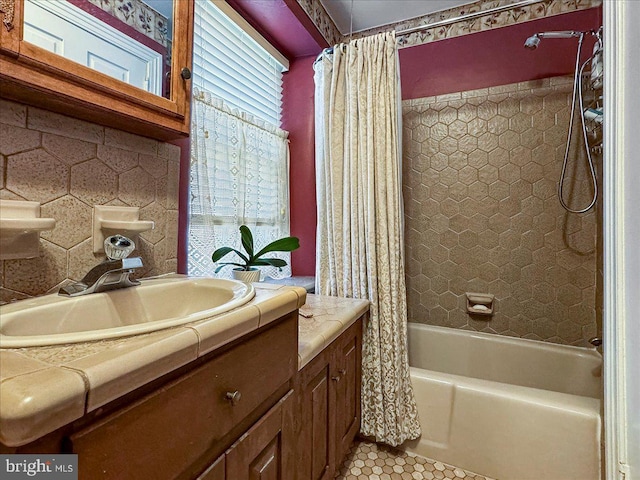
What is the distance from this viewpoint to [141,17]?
895 mm

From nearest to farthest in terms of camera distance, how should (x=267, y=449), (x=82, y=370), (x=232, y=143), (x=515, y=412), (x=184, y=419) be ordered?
1. (x=82, y=370)
2. (x=184, y=419)
3. (x=267, y=449)
4. (x=515, y=412)
5. (x=232, y=143)

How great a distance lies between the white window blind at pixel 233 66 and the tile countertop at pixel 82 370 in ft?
4.24

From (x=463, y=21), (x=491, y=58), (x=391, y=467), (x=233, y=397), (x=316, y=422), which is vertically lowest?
(x=391, y=467)

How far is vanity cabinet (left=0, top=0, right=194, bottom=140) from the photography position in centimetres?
60

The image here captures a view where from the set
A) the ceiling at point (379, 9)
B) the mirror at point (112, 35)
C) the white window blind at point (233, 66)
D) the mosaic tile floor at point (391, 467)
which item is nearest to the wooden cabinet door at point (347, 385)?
the mosaic tile floor at point (391, 467)

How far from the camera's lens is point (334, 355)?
1173mm

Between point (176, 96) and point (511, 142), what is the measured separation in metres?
1.83

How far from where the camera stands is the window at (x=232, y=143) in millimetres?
1401

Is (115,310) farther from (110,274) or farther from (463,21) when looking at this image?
(463,21)

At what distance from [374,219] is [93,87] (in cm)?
110

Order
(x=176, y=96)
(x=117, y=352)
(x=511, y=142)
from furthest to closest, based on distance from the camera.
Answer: (x=511, y=142) < (x=176, y=96) < (x=117, y=352)

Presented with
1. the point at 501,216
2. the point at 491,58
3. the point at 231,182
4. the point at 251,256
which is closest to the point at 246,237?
the point at 251,256

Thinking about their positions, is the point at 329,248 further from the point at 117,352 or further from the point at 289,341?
the point at 117,352

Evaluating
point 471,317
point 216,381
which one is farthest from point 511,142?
point 216,381
